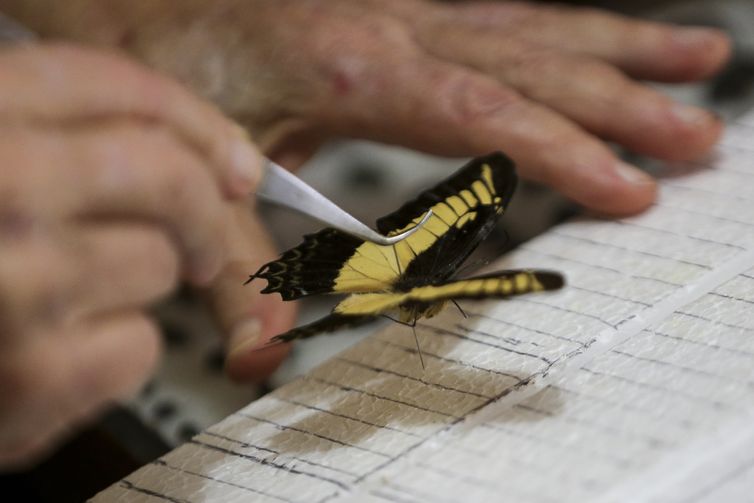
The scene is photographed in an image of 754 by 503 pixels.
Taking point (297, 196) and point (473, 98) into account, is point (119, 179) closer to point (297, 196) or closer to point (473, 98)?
point (297, 196)

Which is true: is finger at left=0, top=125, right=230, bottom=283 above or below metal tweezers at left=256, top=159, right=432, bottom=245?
above

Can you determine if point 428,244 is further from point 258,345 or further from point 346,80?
point 346,80

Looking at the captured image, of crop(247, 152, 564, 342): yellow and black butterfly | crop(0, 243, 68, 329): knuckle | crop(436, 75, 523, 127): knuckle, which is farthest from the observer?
crop(436, 75, 523, 127): knuckle

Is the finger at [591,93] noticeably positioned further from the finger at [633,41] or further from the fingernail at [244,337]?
the fingernail at [244,337]

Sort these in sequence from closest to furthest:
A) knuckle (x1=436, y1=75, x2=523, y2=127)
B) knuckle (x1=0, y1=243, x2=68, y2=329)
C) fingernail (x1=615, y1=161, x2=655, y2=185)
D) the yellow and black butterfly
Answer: knuckle (x1=0, y1=243, x2=68, y2=329) → the yellow and black butterfly → fingernail (x1=615, y1=161, x2=655, y2=185) → knuckle (x1=436, y1=75, x2=523, y2=127)

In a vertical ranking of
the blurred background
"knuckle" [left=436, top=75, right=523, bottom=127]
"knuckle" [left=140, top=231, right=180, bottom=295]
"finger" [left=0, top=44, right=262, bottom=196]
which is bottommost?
the blurred background

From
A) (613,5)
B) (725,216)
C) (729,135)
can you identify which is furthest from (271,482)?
(613,5)

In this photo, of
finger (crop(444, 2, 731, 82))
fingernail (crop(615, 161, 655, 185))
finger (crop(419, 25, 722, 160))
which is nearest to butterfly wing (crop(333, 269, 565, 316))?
fingernail (crop(615, 161, 655, 185))

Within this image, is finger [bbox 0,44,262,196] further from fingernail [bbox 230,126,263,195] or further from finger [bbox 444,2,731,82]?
finger [bbox 444,2,731,82]
